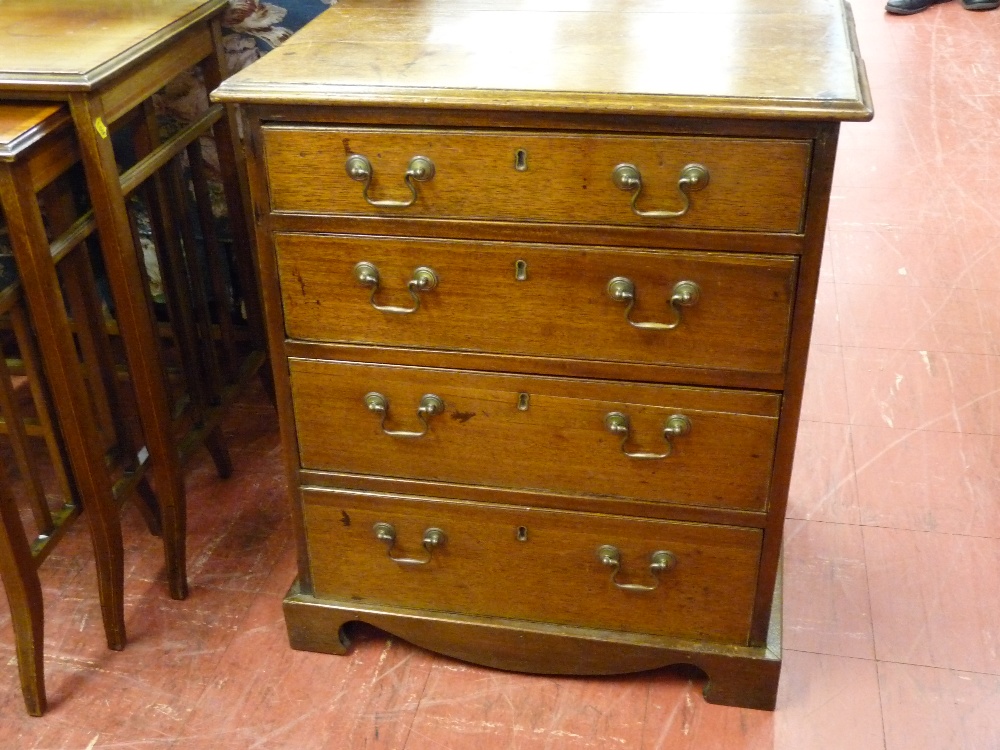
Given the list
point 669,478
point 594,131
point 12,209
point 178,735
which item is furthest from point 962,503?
point 12,209

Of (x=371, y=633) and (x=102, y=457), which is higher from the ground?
(x=102, y=457)

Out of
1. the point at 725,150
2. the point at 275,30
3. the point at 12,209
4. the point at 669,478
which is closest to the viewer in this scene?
the point at 725,150

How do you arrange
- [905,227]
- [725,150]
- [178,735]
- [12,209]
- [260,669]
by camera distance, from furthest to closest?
[905,227] < [260,669] < [178,735] < [12,209] < [725,150]

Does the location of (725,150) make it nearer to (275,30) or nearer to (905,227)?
(275,30)

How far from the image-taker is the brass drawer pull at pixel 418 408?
1.51 m

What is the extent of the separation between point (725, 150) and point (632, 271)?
0.19m

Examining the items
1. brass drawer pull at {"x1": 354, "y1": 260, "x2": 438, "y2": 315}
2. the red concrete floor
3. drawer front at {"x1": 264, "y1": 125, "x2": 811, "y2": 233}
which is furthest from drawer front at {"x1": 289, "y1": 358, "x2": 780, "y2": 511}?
the red concrete floor

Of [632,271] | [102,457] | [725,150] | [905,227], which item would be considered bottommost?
[905,227]

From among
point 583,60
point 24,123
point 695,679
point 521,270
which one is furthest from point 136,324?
point 695,679

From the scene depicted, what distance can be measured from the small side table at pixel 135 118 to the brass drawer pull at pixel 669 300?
738 mm

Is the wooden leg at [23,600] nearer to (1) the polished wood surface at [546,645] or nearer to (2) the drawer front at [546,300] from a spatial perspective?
(1) the polished wood surface at [546,645]

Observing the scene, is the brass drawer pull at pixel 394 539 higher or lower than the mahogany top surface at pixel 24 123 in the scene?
lower

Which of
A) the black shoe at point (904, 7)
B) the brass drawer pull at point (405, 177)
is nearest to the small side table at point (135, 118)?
the brass drawer pull at point (405, 177)

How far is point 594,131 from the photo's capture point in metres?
1.28
